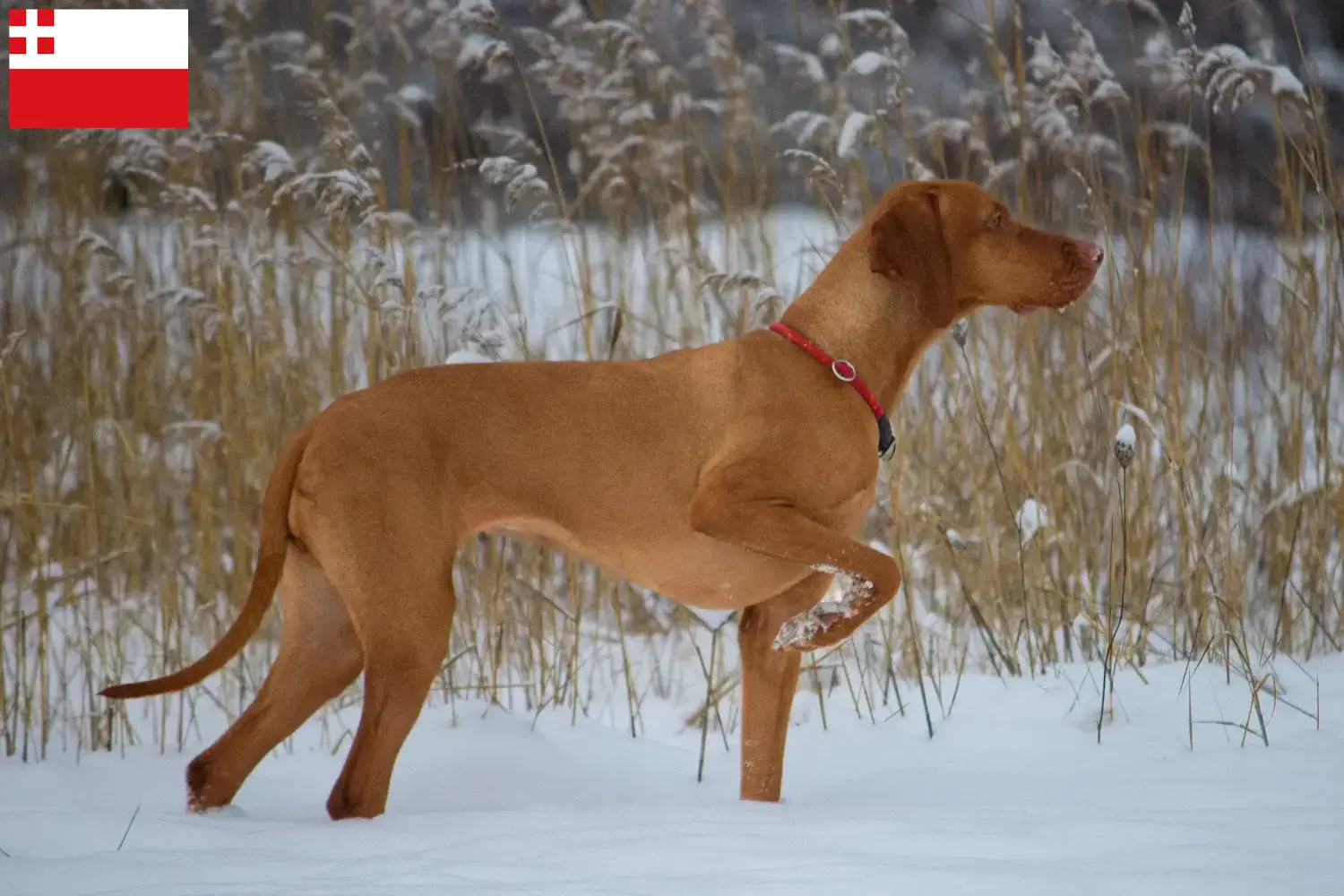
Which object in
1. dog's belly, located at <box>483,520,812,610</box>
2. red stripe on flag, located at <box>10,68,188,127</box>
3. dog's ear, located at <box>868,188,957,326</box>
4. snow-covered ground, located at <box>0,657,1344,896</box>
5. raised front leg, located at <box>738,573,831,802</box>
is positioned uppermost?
red stripe on flag, located at <box>10,68,188,127</box>

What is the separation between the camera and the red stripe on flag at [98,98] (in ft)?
15.6

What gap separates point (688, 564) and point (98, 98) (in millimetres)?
3076

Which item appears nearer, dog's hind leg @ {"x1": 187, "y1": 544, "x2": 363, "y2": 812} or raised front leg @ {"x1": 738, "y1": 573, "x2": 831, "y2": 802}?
dog's hind leg @ {"x1": 187, "y1": 544, "x2": 363, "y2": 812}

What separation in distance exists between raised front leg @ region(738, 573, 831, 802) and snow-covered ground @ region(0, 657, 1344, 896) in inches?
3.1

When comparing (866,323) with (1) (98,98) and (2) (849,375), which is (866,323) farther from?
(1) (98,98)

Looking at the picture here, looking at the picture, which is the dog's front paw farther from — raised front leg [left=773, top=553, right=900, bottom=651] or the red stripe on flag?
the red stripe on flag

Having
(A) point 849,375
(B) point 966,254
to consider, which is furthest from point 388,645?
(B) point 966,254

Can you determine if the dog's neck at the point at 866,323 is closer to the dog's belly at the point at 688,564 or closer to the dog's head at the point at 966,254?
the dog's head at the point at 966,254

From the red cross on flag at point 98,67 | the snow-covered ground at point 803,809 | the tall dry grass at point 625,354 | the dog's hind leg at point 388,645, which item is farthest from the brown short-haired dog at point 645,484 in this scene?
the red cross on flag at point 98,67

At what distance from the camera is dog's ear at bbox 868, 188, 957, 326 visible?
2984mm

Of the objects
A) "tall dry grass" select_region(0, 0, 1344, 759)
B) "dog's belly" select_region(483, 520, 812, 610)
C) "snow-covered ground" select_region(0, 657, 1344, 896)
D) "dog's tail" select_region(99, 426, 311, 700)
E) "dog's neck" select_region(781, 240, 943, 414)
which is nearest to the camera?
"snow-covered ground" select_region(0, 657, 1344, 896)

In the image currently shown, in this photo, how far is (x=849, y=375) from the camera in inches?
118

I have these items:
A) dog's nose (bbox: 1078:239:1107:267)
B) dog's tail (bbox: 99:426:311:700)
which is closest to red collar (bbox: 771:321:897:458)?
dog's nose (bbox: 1078:239:1107:267)

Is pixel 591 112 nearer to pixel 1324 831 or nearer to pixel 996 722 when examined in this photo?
pixel 996 722
